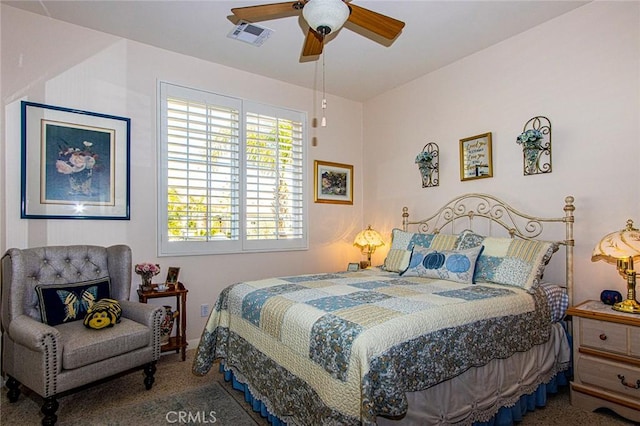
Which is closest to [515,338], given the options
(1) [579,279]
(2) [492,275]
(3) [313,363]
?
(2) [492,275]

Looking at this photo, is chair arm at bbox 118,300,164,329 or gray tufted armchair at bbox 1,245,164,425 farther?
chair arm at bbox 118,300,164,329

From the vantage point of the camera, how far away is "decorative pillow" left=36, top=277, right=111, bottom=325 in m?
2.46

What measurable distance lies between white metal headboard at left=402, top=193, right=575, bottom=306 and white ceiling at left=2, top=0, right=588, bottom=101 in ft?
4.77

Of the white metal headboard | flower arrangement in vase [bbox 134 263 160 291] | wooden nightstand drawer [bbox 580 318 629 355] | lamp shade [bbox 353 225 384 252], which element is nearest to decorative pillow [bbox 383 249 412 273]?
the white metal headboard

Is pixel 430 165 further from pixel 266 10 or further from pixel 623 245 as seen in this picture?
pixel 266 10

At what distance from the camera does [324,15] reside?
185 centimetres

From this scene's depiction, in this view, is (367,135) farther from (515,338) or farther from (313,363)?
A: (313,363)

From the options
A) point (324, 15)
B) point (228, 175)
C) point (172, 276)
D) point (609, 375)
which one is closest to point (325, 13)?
point (324, 15)

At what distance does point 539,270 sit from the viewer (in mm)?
2441

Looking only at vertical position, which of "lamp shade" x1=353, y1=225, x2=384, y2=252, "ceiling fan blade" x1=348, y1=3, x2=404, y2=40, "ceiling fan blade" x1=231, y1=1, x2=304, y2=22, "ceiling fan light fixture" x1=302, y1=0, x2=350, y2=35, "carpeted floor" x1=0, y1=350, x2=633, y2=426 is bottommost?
"carpeted floor" x1=0, y1=350, x2=633, y2=426

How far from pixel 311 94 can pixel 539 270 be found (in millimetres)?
3084

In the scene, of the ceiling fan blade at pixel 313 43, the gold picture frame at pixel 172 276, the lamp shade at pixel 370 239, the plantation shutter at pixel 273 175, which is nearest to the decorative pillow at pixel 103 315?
the gold picture frame at pixel 172 276

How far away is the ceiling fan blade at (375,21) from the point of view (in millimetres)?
2037

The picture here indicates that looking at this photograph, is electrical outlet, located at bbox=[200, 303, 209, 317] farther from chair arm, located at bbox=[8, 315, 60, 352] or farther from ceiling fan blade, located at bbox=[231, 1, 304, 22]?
ceiling fan blade, located at bbox=[231, 1, 304, 22]
